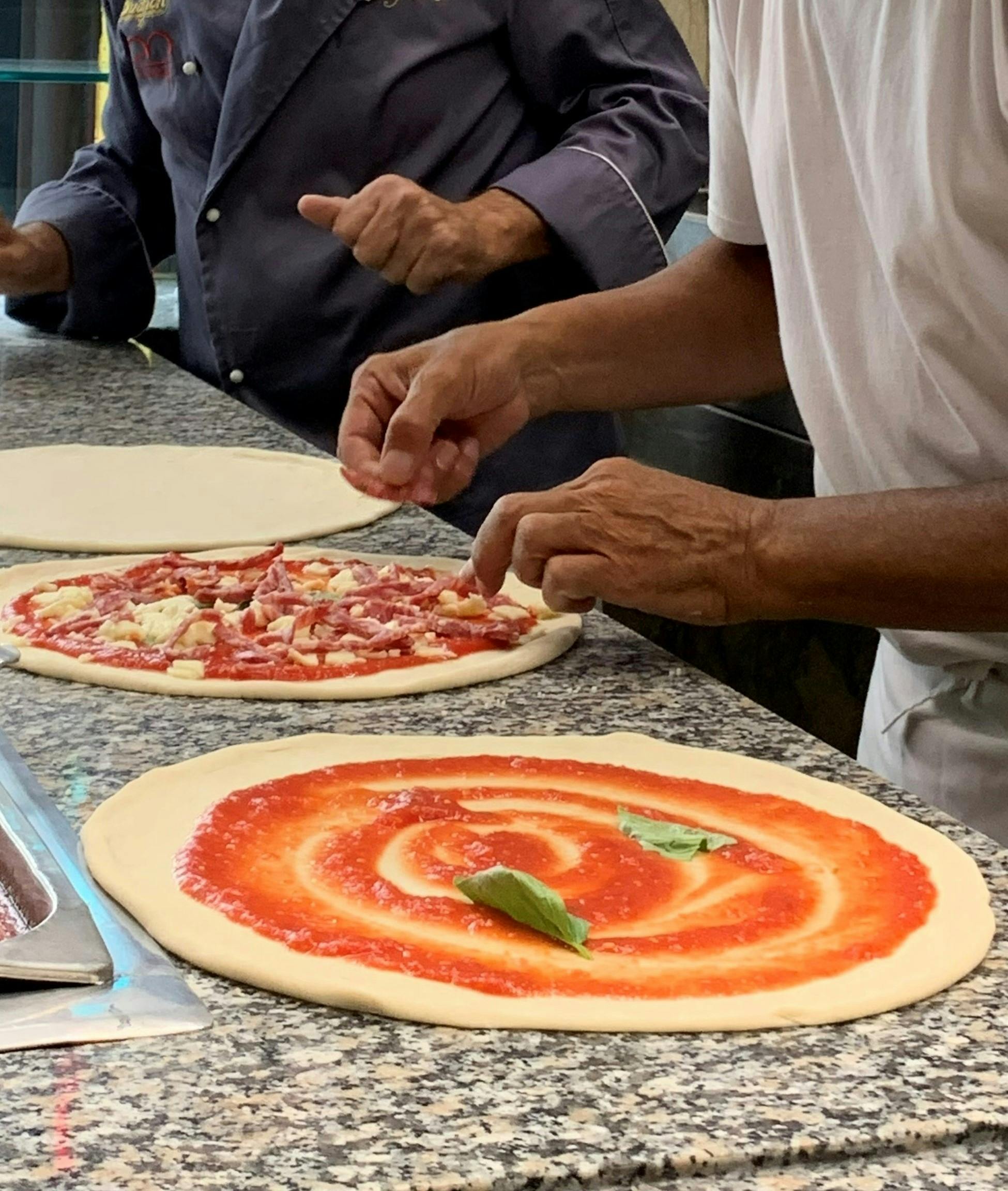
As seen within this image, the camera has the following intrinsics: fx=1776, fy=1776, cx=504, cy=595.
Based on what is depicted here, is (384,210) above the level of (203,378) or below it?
above

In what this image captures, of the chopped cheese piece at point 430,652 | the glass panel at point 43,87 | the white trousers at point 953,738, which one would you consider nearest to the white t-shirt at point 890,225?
the white trousers at point 953,738

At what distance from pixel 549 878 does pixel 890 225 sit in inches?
26.4

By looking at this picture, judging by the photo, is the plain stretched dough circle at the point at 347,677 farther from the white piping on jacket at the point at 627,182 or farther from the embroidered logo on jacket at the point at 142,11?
the embroidered logo on jacket at the point at 142,11

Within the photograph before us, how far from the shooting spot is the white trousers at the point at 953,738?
5.09 ft

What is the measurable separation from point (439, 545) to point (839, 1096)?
1.14 m

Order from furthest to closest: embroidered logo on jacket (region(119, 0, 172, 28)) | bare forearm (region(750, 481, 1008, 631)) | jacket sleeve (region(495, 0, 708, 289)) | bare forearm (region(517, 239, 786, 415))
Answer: embroidered logo on jacket (region(119, 0, 172, 28)) < jacket sleeve (region(495, 0, 708, 289)) < bare forearm (region(517, 239, 786, 415)) < bare forearm (region(750, 481, 1008, 631))

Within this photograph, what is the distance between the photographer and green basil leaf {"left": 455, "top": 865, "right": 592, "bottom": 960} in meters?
0.97

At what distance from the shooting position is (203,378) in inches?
115

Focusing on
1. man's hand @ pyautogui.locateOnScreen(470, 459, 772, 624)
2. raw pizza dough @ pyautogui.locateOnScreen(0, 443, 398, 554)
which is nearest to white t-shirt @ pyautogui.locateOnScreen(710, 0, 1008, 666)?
man's hand @ pyautogui.locateOnScreen(470, 459, 772, 624)

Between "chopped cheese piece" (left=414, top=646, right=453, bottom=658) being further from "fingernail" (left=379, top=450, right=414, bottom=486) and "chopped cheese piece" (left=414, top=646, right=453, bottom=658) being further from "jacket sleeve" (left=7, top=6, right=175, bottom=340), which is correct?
"jacket sleeve" (left=7, top=6, right=175, bottom=340)

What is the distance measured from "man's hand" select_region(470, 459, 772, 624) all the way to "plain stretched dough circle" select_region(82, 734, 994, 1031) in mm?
148

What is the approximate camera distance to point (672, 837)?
112 centimetres

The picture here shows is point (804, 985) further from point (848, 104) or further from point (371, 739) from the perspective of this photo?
point (848, 104)

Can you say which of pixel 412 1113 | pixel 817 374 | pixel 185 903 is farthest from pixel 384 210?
pixel 412 1113
